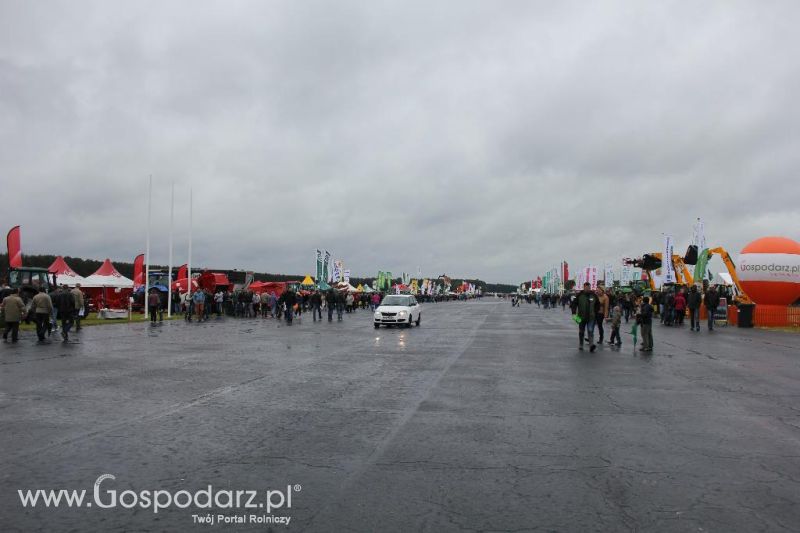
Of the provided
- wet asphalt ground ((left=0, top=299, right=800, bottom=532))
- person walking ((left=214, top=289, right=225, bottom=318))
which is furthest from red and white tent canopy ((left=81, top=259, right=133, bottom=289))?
wet asphalt ground ((left=0, top=299, right=800, bottom=532))

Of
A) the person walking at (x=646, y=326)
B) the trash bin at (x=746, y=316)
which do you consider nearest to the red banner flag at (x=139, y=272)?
the person walking at (x=646, y=326)

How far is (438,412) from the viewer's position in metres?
8.22

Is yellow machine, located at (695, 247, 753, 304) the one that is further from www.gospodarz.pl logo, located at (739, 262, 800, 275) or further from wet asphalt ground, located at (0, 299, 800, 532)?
wet asphalt ground, located at (0, 299, 800, 532)

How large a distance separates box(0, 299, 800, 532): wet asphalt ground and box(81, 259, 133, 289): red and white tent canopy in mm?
29729

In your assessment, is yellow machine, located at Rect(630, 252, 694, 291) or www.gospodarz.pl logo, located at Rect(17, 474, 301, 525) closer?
www.gospodarz.pl logo, located at Rect(17, 474, 301, 525)

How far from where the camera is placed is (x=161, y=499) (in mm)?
4781

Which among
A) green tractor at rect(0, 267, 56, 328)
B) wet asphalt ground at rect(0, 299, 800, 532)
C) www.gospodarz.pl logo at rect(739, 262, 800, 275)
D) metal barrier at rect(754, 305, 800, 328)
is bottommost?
wet asphalt ground at rect(0, 299, 800, 532)

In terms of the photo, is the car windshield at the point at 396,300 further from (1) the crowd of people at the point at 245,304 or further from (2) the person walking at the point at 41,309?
(2) the person walking at the point at 41,309

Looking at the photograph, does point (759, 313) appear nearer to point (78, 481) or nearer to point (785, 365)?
point (785, 365)

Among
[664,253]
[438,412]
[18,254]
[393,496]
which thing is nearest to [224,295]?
[18,254]

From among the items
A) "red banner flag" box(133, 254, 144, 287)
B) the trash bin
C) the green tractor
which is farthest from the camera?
"red banner flag" box(133, 254, 144, 287)

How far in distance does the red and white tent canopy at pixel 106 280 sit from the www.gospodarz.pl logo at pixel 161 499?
39225 mm

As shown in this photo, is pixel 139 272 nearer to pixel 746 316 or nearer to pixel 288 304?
pixel 288 304

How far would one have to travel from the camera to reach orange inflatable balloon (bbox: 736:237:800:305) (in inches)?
1353
